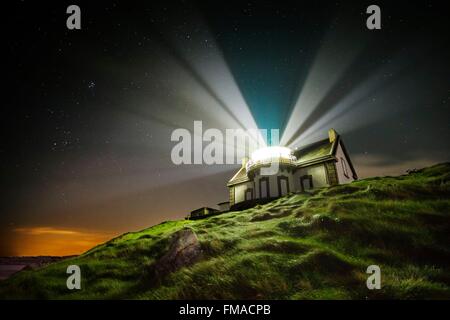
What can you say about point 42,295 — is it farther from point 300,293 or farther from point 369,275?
point 369,275

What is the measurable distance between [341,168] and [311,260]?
21.0m

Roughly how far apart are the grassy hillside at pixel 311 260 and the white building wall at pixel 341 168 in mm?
9912

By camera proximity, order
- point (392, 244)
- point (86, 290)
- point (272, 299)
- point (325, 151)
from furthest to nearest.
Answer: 1. point (325, 151)
2. point (86, 290)
3. point (392, 244)
4. point (272, 299)

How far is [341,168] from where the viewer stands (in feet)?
89.6

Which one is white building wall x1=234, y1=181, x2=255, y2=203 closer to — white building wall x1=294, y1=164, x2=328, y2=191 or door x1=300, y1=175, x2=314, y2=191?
white building wall x1=294, y1=164, x2=328, y2=191

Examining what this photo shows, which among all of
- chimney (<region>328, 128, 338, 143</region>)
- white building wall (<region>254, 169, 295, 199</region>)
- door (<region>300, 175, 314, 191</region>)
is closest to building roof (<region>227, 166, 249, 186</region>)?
white building wall (<region>254, 169, 295, 199</region>)

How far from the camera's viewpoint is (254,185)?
29.3 meters

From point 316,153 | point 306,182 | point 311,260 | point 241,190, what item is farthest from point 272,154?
point 311,260

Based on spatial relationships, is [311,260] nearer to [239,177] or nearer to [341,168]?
[341,168]

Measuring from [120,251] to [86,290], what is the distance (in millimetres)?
5539

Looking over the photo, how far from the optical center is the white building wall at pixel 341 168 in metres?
26.1

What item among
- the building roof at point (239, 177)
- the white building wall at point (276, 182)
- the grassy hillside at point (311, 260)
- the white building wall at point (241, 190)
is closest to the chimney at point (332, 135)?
the white building wall at point (276, 182)

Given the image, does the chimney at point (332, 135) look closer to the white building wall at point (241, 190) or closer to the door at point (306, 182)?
the door at point (306, 182)
